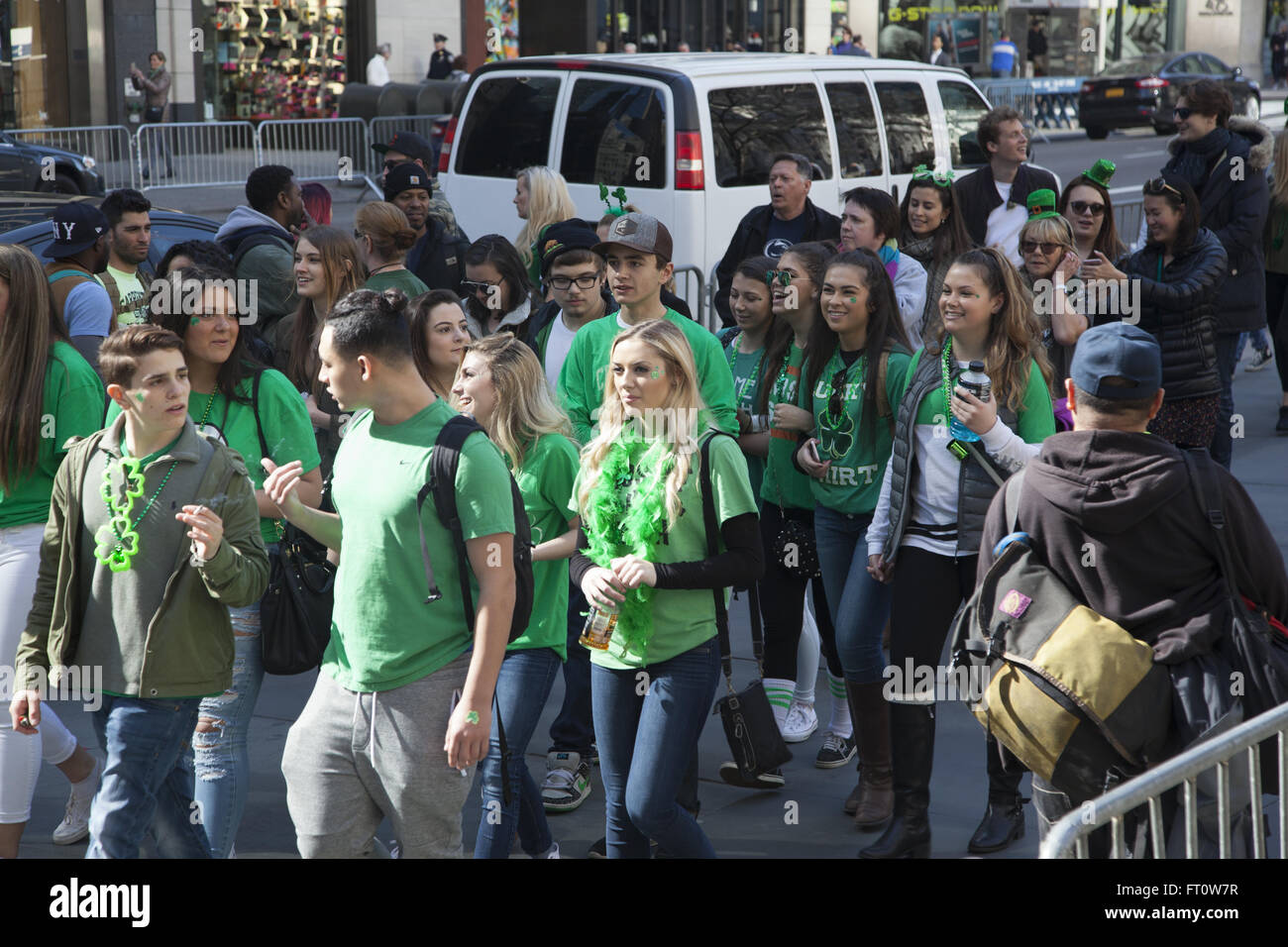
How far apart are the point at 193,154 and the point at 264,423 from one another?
17330 millimetres

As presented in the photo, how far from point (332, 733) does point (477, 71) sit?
8.46 meters

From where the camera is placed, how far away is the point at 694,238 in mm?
10000

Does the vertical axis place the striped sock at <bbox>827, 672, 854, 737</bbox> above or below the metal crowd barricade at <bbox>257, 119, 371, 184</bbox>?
below

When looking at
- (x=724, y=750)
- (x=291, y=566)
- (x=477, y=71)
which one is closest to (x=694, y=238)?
(x=477, y=71)

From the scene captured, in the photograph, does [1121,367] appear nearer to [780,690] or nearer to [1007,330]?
[1007,330]

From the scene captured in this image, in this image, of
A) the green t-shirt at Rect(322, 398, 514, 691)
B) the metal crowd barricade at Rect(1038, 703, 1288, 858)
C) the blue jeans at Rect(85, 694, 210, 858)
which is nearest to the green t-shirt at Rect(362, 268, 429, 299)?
the blue jeans at Rect(85, 694, 210, 858)

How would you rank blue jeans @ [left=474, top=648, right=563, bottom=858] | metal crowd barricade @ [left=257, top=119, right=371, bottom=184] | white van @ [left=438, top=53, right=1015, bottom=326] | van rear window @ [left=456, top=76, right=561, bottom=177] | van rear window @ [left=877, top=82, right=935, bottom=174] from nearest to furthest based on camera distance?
blue jeans @ [left=474, top=648, right=563, bottom=858], white van @ [left=438, top=53, right=1015, bottom=326], van rear window @ [left=456, top=76, right=561, bottom=177], van rear window @ [left=877, top=82, right=935, bottom=174], metal crowd barricade @ [left=257, top=119, right=371, bottom=184]

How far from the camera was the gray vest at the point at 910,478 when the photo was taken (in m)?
4.65

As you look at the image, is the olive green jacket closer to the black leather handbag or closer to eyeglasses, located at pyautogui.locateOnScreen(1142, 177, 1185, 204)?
the black leather handbag

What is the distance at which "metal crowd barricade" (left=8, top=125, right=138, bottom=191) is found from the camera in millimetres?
19594

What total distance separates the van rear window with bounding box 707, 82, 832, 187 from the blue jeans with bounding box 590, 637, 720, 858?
255 inches

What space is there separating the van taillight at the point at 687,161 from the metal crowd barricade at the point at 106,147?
1203 centimetres

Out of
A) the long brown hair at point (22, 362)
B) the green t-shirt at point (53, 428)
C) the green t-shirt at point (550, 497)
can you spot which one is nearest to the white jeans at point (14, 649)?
the green t-shirt at point (53, 428)

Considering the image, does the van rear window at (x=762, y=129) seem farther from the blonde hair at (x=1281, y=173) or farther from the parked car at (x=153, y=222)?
the parked car at (x=153, y=222)
